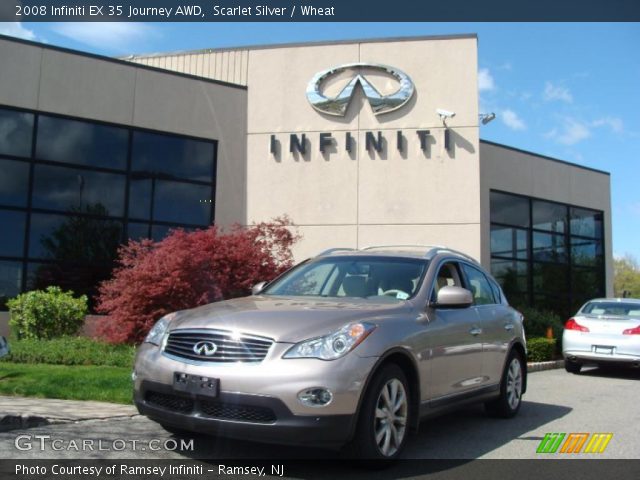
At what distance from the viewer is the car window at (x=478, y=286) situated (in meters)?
6.93

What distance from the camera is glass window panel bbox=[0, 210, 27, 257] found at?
559 inches

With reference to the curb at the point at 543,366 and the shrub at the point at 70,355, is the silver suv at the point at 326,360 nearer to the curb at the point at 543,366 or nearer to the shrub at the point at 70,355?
the shrub at the point at 70,355

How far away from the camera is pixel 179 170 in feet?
53.7

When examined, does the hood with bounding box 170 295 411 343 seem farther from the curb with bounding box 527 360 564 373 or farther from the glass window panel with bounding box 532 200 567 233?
the glass window panel with bounding box 532 200 567 233

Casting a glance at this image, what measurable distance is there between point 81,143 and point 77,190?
1.11 meters

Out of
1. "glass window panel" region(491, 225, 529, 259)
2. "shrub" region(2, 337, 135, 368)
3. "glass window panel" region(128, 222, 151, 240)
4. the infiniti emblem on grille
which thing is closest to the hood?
the infiniti emblem on grille

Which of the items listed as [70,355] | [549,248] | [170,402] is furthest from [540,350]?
[170,402]

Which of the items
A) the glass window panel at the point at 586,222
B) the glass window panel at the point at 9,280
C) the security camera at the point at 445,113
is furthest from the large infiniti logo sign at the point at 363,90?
the glass window panel at the point at 586,222

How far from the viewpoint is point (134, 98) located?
15.8 meters

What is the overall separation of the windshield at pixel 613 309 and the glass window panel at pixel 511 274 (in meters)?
6.11

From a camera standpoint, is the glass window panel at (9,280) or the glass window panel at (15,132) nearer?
the glass window panel at (9,280)

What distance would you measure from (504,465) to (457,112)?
485 inches

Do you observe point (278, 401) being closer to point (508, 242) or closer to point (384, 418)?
point (384, 418)

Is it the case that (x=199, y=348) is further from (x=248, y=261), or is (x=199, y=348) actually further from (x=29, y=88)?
(x=29, y=88)
